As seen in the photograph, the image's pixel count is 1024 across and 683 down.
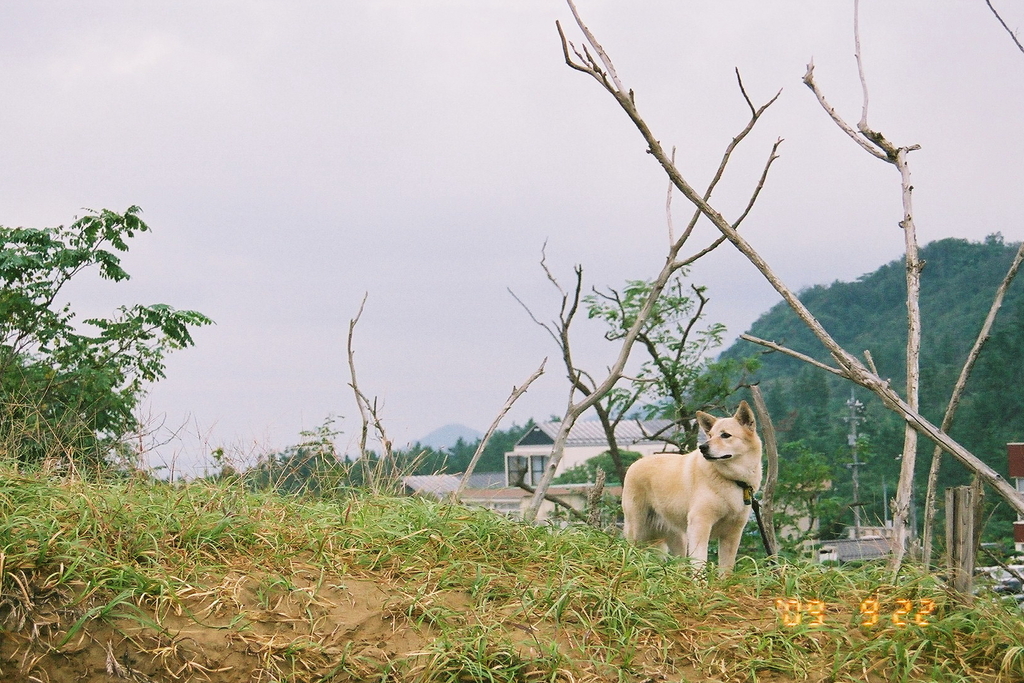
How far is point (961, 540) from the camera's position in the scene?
15.9 ft

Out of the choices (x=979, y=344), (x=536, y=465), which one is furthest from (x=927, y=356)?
(x=979, y=344)

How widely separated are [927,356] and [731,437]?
8.20 metres

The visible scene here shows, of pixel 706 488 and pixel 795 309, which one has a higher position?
pixel 795 309

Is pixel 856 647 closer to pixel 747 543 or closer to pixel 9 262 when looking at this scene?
pixel 747 543

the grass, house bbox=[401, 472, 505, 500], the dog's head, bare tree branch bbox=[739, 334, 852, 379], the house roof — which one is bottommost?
the grass

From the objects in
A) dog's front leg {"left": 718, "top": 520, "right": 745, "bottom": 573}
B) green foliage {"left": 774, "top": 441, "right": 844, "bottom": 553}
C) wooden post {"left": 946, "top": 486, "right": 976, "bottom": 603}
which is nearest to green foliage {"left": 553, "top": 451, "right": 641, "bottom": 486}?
green foliage {"left": 774, "top": 441, "right": 844, "bottom": 553}

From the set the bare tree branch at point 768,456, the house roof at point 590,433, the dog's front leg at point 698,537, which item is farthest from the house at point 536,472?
the bare tree branch at point 768,456

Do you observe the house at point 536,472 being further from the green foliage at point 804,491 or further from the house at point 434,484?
the green foliage at point 804,491

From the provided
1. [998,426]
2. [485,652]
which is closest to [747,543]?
[998,426]

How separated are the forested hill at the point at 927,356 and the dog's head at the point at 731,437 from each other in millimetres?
4115

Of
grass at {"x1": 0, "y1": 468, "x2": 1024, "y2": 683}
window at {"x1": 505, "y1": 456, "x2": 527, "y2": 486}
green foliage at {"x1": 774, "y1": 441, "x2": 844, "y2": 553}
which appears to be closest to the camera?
grass at {"x1": 0, "y1": 468, "x2": 1024, "y2": 683}

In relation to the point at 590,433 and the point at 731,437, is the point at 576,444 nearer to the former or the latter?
the point at 590,433

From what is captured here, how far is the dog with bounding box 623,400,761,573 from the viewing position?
566 cm

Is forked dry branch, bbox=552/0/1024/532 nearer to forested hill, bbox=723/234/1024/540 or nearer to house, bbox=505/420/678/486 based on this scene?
house, bbox=505/420/678/486
